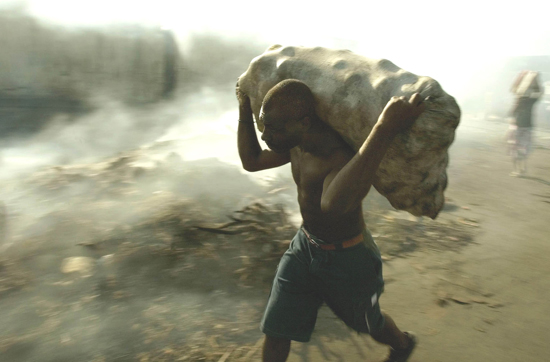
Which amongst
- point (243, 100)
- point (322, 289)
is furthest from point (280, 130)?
point (322, 289)

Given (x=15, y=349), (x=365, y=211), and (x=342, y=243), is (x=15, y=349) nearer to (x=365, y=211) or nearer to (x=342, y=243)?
(x=342, y=243)

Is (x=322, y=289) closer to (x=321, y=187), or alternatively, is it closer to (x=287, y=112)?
(x=321, y=187)

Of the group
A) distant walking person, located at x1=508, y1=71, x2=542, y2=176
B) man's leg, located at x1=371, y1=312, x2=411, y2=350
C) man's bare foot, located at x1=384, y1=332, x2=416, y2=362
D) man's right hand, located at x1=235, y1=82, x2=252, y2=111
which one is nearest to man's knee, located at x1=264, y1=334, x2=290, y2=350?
man's leg, located at x1=371, y1=312, x2=411, y2=350

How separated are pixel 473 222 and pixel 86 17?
6618 mm

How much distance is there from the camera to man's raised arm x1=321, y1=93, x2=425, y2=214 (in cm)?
166

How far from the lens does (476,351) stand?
2.91m

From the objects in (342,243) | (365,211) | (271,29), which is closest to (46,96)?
(271,29)

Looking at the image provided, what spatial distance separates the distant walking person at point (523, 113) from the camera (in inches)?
284

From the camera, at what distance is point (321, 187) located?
2062mm

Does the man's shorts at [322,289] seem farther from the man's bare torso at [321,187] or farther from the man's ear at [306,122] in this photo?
the man's ear at [306,122]

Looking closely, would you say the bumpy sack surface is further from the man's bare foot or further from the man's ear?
the man's bare foot

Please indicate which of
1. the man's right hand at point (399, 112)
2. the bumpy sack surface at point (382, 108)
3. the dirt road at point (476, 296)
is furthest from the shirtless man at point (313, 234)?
the dirt road at point (476, 296)

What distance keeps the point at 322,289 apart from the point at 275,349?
351 mm

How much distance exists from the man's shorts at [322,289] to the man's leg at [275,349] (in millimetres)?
68
